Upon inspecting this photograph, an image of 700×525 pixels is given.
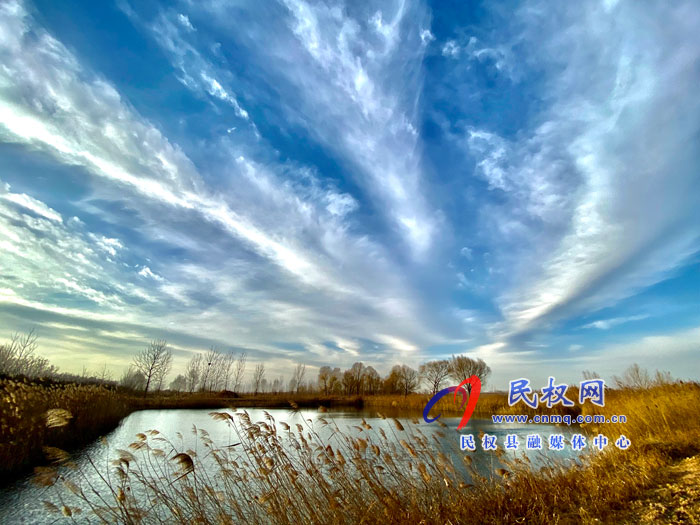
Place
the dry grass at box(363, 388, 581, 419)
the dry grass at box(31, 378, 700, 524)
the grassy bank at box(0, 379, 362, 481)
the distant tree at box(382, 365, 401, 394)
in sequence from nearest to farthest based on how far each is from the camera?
the dry grass at box(31, 378, 700, 524), the grassy bank at box(0, 379, 362, 481), the dry grass at box(363, 388, 581, 419), the distant tree at box(382, 365, 401, 394)

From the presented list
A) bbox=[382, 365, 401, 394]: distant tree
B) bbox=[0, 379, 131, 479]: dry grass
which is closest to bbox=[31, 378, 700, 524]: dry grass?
bbox=[0, 379, 131, 479]: dry grass

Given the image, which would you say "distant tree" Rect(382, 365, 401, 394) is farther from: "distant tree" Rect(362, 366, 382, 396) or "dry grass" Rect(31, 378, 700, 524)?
"dry grass" Rect(31, 378, 700, 524)

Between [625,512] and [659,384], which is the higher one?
[659,384]

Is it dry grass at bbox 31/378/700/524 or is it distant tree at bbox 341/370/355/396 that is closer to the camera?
dry grass at bbox 31/378/700/524

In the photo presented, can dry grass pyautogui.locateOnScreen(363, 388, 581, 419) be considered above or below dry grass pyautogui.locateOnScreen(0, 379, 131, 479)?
above

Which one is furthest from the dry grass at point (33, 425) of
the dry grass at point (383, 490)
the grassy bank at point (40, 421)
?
the dry grass at point (383, 490)

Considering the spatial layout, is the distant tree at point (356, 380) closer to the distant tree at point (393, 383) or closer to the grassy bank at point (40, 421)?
the distant tree at point (393, 383)

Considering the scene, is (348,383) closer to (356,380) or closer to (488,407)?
(356,380)

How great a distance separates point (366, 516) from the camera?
4.58m

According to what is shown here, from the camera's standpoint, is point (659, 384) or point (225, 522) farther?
point (659, 384)

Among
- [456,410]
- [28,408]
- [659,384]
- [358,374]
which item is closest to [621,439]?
[659,384]

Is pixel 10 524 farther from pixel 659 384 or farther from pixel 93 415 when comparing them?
pixel 659 384

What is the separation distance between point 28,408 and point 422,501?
1270 cm

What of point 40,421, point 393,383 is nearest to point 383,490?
point 40,421
